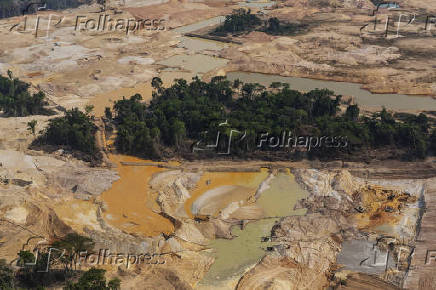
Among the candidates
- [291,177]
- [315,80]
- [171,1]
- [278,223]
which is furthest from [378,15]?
[278,223]

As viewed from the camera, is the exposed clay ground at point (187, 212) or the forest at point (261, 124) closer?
the exposed clay ground at point (187, 212)

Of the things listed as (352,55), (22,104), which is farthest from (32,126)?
(352,55)

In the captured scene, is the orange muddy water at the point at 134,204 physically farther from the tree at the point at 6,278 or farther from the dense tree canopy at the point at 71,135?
the tree at the point at 6,278

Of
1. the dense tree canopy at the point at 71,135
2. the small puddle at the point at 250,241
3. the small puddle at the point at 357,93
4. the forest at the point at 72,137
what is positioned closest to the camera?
the small puddle at the point at 250,241

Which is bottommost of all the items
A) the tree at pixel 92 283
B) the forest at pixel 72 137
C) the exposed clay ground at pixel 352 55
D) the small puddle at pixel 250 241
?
the small puddle at pixel 250 241

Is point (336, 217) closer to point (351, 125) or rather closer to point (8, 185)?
point (351, 125)

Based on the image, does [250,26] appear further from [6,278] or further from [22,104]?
[6,278]

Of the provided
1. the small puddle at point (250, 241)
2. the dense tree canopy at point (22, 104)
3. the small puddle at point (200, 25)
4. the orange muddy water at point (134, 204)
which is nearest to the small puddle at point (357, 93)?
the small puddle at point (250, 241)
